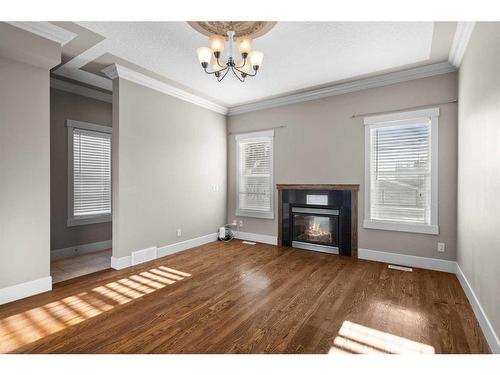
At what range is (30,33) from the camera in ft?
8.35

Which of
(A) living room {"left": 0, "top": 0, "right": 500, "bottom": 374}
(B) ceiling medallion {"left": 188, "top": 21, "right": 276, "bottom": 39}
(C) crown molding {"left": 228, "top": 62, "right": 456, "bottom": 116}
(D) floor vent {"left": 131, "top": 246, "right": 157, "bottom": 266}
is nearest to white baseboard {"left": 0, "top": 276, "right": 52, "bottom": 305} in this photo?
(A) living room {"left": 0, "top": 0, "right": 500, "bottom": 374}

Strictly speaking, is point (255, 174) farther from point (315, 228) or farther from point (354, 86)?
point (354, 86)

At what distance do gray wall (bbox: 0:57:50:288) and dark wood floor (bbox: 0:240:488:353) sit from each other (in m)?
0.43

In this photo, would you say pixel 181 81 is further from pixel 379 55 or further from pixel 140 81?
pixel 379 55

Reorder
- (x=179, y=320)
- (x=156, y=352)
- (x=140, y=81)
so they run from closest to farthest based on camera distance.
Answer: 1. (x=156, y=352)
2. (x=179, y=320)
3. (x=140, y=81)

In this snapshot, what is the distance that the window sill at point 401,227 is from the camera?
3443 mm

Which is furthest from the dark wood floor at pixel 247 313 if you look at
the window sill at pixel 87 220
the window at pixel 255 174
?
the window at pixel 255 174

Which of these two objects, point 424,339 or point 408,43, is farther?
point 408,43

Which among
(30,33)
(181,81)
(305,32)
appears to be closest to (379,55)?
(305,32)

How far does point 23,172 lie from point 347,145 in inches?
171

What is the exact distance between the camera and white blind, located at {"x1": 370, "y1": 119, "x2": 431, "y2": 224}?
352 centimetres

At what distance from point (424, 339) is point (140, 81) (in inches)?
178

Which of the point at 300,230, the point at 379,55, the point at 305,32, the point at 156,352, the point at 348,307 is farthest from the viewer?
the point at 300,230

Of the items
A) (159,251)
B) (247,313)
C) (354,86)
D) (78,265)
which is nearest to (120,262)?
(159,251)
